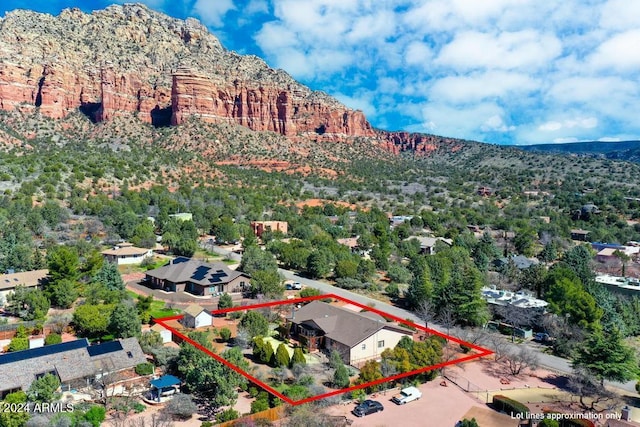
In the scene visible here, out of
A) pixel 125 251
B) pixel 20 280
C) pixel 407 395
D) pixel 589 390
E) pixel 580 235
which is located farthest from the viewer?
pixel 580 235

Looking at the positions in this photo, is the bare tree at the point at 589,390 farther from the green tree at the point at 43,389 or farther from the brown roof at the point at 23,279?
the brown roof at the point at 23,279

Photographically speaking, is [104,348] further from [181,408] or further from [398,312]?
[398,312]

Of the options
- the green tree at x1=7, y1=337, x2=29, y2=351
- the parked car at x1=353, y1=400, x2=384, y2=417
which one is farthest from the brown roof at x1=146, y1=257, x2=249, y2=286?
the parked car at x1=353, y1=400, x2=384, y2=417

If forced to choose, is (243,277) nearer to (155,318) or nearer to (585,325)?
(155,318)

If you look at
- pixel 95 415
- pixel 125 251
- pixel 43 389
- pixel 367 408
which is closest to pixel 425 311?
pixel 367 408

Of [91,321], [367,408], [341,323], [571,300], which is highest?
[571,300]

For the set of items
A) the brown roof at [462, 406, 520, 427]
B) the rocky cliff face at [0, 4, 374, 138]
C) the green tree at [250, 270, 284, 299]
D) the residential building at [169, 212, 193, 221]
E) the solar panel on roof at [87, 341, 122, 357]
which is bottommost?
the brown roof at [462, 406, 520, 427]

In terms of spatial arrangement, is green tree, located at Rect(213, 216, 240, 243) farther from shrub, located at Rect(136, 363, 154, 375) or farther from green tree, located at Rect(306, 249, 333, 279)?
shrub, located at Rect(136, 363, 154, 375)
